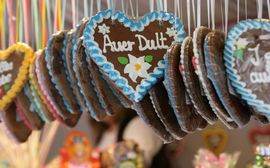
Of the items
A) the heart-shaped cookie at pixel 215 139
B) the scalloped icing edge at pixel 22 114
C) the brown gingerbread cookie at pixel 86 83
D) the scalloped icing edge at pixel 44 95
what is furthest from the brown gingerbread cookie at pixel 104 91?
the heart-shaped cookie at pixel 215 139

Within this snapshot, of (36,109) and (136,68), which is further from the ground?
(136,68)

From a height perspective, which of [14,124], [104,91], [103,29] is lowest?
[14,124]

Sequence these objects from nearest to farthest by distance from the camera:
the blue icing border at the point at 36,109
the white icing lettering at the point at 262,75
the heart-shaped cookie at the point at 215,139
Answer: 1. the white icing lettering at the point at 262,75
2. the blue icing border at the point at 36,109
3. the heart-shaped cookie at the point at 215,139

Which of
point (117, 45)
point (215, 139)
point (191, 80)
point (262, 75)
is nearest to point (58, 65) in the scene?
point (117, 45)

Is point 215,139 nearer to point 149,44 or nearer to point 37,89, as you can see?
point 37,89

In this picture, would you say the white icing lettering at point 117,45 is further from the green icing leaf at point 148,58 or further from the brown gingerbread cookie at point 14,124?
Answer: the brown gingerbread cookie at point 14,124

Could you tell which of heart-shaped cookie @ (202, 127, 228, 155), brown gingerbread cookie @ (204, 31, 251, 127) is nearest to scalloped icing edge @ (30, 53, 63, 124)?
brown gingerbread cookie @ (204, 31, 251, 127)
